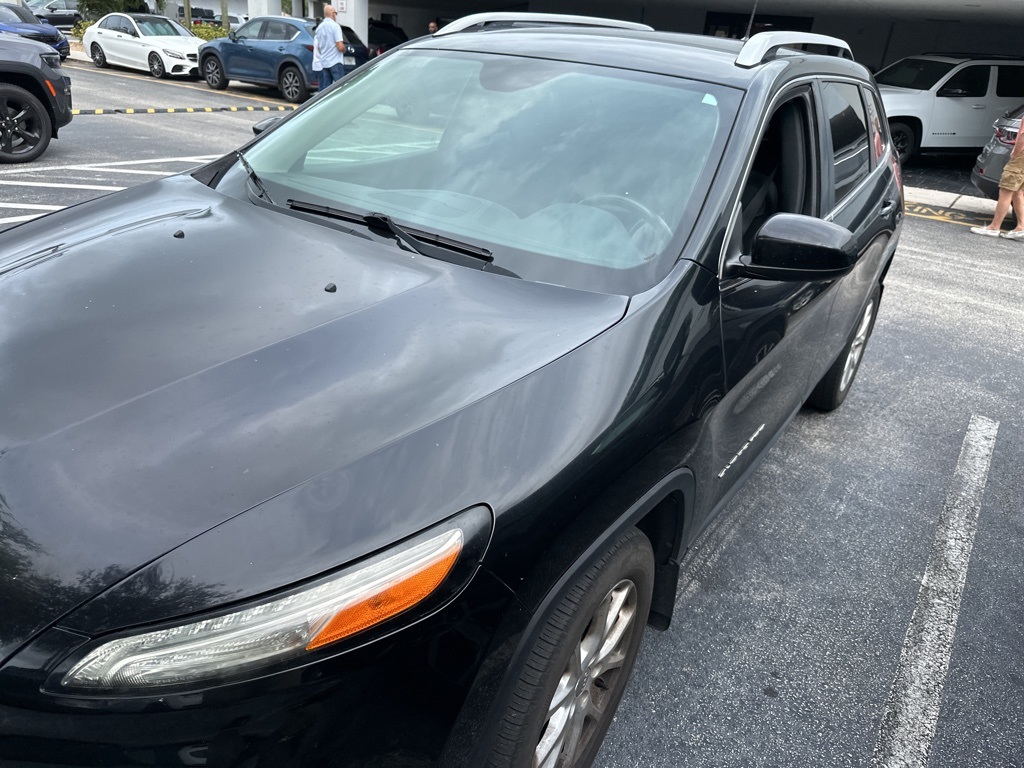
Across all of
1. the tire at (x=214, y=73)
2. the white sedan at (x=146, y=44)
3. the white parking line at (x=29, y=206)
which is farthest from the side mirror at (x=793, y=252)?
the white sedan at (x=146, y=44)

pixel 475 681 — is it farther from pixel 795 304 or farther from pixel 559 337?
pixel 795 304

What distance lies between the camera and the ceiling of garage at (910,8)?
1598cm

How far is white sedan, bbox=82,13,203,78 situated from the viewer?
19344 mm

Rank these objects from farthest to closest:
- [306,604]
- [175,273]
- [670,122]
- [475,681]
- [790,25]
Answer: [790,25] < [670,122] < [175,273] < [475,681] < [306,604]

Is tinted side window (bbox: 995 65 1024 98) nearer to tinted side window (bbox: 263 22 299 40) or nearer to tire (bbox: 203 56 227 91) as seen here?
tinted side window (bbox: 263 22 299 40)

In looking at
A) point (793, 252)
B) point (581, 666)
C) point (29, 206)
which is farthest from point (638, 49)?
point (29, 206)

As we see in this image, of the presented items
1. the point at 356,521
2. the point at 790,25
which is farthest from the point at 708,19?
the point at 356,521

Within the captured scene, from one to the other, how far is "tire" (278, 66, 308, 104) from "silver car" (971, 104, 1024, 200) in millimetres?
12138

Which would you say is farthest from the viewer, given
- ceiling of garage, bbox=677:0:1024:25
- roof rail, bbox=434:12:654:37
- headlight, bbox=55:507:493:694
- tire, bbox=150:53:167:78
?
tire, bbox=150:53:167:78

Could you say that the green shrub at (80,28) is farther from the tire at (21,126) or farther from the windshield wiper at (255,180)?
the windshield wiper at (255,180)

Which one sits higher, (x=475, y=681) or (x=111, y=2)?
(x=475, y=681)

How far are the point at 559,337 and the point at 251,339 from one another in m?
0.68

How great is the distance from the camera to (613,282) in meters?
2.12

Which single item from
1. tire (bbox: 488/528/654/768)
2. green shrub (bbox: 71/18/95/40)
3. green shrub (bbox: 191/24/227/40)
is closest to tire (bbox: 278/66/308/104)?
green shrub (bbox: 191/24/227/40)
